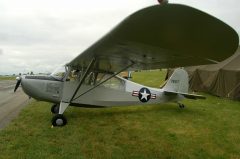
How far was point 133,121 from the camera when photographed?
8.38 metres

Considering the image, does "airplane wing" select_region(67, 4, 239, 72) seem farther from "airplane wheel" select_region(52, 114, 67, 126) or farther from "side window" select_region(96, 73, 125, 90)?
"side window" select_region(96, 73, 125, 90)

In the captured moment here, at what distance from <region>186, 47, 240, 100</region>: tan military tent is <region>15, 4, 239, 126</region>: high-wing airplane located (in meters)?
4.87

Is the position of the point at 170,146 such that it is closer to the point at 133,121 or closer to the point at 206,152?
the point at 206,152

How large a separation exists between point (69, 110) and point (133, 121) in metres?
Answer: 2.87

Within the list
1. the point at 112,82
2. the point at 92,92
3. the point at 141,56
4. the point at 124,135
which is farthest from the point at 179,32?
the point at 112,82

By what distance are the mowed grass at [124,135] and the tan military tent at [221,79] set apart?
15.6 feet

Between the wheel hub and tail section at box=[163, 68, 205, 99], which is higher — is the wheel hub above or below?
below

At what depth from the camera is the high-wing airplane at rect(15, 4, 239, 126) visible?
323 cm

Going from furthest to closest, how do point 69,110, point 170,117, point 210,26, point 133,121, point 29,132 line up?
point 69,110
point 170,117
point 133,121
point 29,132
point 210,26

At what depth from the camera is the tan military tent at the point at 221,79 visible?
14.1 metres

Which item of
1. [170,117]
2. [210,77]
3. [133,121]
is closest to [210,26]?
[133,121]

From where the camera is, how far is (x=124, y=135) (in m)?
6.66

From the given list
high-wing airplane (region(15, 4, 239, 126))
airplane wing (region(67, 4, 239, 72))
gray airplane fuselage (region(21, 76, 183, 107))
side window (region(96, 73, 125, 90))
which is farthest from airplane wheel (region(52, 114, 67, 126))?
airplane wing (region(67, 4, 239, 72))

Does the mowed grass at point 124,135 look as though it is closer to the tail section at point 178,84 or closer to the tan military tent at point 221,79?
the tail section at point 178,84
